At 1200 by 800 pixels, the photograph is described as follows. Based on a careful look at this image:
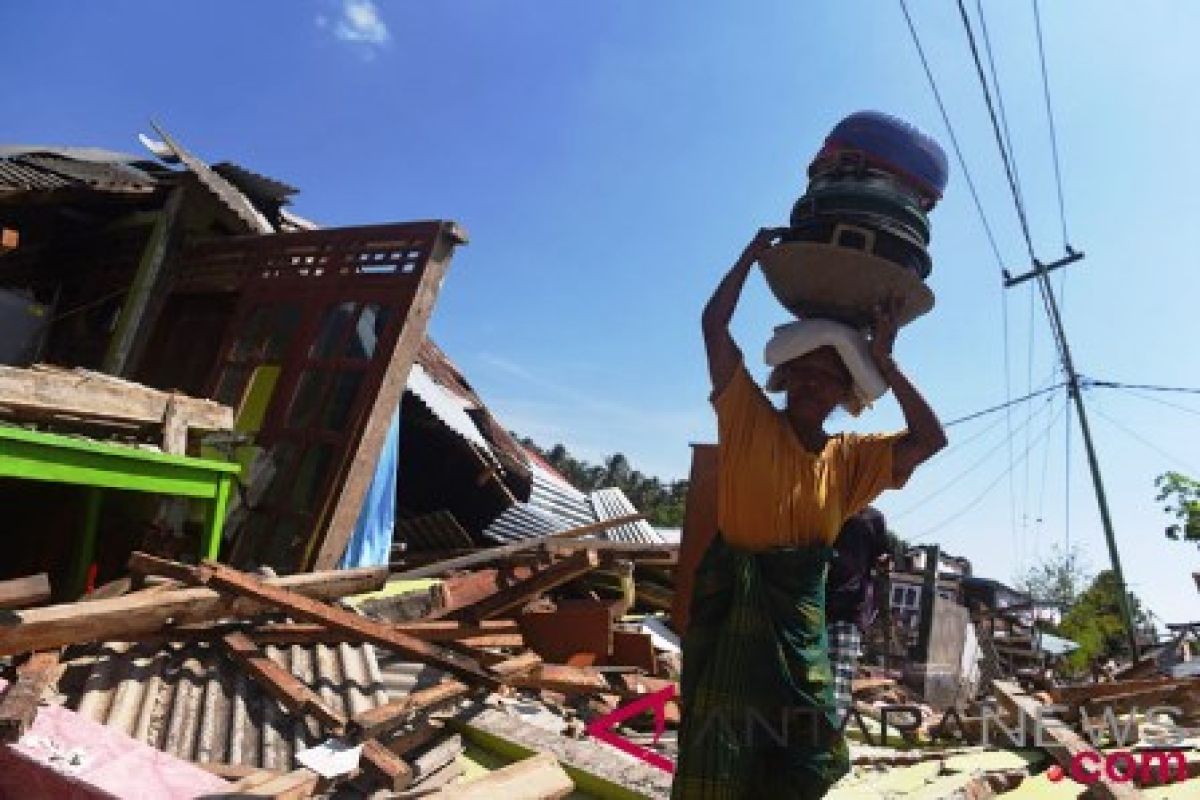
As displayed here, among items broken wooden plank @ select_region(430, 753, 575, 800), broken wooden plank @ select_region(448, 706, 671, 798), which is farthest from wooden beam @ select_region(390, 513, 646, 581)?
broken wooden plank @ select_region(430, 753, 575, 800)

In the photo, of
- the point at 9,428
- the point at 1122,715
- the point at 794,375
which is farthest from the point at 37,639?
the point at 1122,715

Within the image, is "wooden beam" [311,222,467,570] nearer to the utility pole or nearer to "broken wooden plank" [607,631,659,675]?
"broken wooden plank" [607,631,659,675]

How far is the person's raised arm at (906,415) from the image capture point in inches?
95.3

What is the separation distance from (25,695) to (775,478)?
2535 millimetres

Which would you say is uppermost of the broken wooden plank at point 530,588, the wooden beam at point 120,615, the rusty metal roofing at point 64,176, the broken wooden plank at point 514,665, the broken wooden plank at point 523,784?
the rusty metal roofing at point 64,176

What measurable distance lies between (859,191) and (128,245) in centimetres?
Answer: 890

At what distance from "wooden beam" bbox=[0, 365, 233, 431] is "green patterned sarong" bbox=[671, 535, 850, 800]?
160 inches

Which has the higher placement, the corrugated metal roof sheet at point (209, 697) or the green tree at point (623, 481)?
the green tree at point (623, 481)

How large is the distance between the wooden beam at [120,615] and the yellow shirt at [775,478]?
2.71 metres

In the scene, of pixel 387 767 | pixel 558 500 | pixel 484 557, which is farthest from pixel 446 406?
pixel 387 767

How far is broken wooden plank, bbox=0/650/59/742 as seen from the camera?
2.59 m

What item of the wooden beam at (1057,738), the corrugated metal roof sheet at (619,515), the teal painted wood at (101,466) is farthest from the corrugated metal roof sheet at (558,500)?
the wooden beam at (1057,738)

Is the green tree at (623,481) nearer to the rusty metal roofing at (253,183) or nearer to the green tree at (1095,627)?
the green tree at (1095,627)

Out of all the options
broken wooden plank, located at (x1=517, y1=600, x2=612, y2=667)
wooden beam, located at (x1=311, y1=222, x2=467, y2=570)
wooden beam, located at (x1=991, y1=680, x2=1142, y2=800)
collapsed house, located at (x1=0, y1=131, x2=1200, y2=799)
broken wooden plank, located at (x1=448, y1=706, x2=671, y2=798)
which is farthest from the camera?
wooden beam, located at (x1=311, y1=222, x2=467, y2=570)
